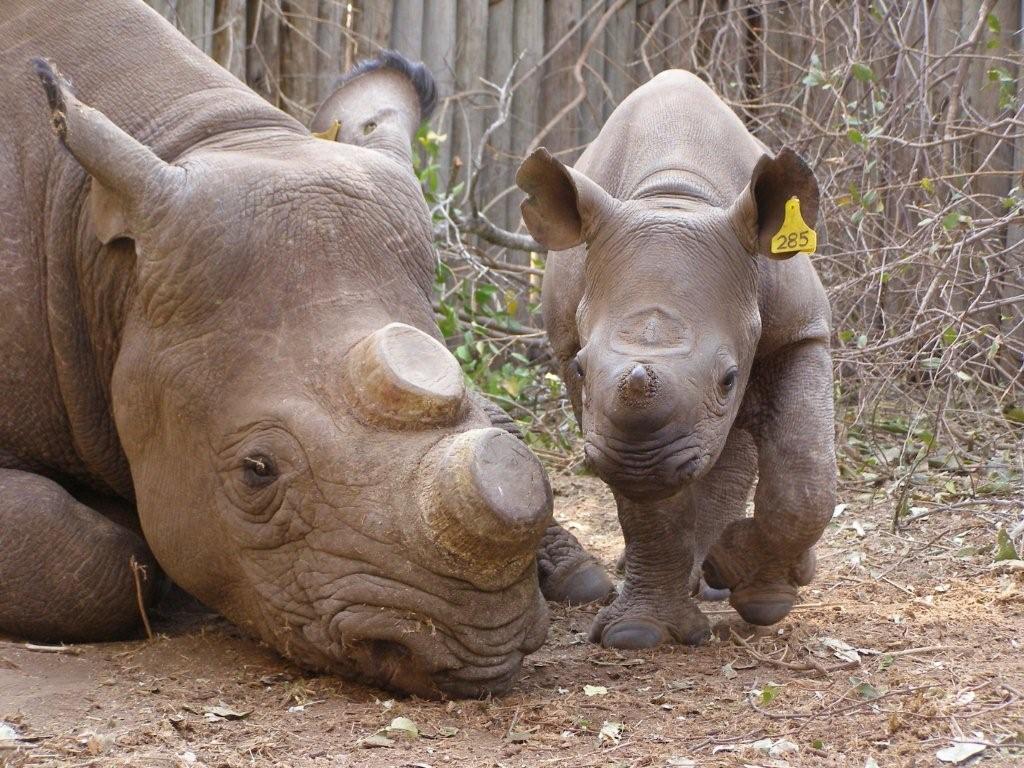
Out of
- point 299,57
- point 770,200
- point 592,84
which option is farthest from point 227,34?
point 770,200

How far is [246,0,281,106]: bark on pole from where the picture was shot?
964 centimetres

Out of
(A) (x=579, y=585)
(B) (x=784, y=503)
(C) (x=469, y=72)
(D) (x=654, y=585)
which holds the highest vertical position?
(C) (x=469, y=72)

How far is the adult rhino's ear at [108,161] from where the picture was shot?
455 centimetres

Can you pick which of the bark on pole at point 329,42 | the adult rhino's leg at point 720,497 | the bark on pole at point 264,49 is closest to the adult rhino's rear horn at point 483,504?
the adult rhino's leg at point 720,497

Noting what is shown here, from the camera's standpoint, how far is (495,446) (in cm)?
404

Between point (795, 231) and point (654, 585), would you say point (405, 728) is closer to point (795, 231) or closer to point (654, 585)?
point (654, 585)

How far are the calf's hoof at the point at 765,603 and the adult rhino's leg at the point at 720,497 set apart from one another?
977 millimetres

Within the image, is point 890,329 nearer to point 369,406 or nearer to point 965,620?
point 965,620

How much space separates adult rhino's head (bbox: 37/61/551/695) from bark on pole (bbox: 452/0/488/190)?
5.67 metres

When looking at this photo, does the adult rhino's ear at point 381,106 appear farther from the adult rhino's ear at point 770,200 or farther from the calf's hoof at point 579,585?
the calf's hoof at point 579,585

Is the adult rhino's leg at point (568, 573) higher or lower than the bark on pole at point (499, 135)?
lower

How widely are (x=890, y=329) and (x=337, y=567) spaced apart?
4351mm

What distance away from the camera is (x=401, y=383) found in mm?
4219

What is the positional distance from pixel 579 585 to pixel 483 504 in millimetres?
2084
